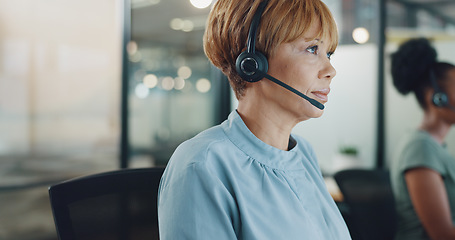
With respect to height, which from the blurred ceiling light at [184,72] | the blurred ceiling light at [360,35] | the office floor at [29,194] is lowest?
the office floor at [29,194]

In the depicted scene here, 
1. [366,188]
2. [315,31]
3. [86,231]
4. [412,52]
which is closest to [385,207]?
[366,188]

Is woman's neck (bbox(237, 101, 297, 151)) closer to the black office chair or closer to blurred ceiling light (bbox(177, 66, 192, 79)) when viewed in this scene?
the black office chair

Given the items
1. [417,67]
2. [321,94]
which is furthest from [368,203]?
[321,94]

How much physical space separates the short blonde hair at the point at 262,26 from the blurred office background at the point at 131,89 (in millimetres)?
1495

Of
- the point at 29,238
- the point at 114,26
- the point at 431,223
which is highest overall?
the point at 114,26

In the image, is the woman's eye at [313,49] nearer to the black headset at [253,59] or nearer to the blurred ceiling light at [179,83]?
the black headset at [253,59]

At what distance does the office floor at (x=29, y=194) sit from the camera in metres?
2.02

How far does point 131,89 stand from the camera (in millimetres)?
2543

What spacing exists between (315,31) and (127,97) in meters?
1.82

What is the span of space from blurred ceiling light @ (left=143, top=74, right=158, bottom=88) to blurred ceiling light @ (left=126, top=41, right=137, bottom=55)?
18 cm

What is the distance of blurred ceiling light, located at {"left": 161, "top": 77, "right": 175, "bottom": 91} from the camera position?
2.76 meters

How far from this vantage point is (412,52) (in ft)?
5.94

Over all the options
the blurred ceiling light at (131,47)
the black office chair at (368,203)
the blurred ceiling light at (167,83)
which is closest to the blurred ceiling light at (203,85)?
the blurred ceiling light at (167,83)

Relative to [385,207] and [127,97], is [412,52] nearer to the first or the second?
[385,207]
